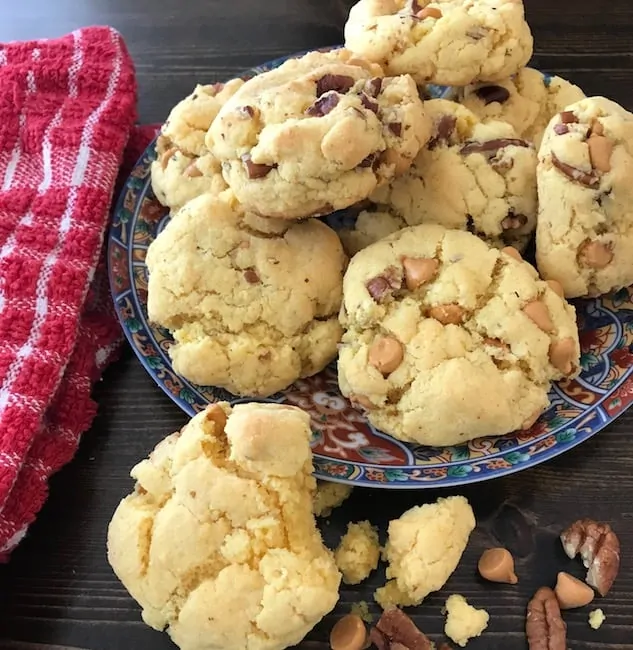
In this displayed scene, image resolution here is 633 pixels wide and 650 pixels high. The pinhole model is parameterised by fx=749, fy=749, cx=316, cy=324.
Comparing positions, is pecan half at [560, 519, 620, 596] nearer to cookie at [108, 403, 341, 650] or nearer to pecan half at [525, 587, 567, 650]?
pecan half at [525, 587, 567, 650]

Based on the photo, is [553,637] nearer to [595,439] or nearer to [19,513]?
[595,439]

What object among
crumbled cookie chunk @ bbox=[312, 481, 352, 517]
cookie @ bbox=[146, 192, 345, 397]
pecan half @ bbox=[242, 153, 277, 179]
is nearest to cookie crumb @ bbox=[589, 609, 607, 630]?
crumbled cookie chunk @ bbox=[312, 481, 352, 517]

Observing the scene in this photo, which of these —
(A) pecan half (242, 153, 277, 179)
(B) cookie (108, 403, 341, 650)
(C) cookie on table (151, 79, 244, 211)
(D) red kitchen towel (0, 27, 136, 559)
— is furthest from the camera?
(C) cookie on table (151, 79, 244, 211)

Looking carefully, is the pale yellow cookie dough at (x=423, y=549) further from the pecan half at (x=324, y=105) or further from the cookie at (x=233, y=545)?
the pecan half at (x=324, y=105)

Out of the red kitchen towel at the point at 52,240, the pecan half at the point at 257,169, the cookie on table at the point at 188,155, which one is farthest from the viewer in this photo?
the cookie on table at the point at 188,155

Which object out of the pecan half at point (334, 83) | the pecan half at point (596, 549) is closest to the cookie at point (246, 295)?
the pecan half at point (334, 83)
